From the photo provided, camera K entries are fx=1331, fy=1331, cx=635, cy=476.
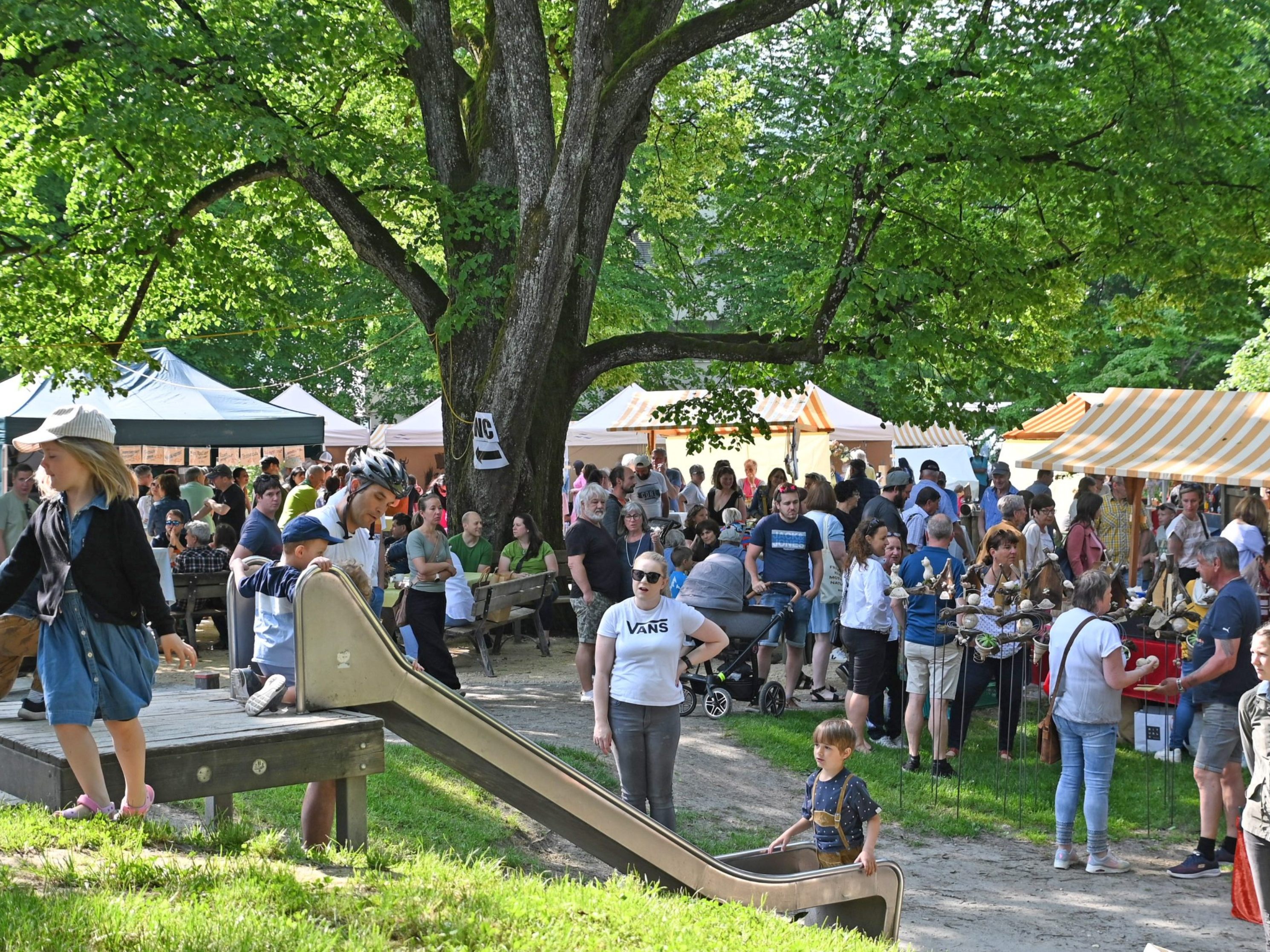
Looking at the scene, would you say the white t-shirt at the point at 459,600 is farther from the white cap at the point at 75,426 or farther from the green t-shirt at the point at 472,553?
the white cap at the point at 75,426

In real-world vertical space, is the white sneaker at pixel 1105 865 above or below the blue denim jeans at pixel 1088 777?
below

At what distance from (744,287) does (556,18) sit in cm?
1708

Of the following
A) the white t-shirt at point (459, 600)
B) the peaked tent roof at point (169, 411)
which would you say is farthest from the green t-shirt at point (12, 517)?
the peaked tent roof at point (169, 411)

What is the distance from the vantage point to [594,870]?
8258mm

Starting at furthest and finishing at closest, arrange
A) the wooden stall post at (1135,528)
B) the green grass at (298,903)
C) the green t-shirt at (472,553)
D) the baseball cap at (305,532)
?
the wooden stall post at (1135,528) → the green t-shirt at (472,553) → the baseball cap at (305,532) → the green grass at (298,903)

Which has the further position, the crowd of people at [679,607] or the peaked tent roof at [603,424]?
the peaked tent roof at [603,424]

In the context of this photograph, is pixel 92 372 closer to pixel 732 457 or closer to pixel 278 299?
pixel 278 299

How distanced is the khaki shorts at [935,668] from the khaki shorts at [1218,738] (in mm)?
2208

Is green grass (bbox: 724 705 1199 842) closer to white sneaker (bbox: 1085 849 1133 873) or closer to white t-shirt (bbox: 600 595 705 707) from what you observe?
white sneaker (bbox: 1085 849 1133 873)

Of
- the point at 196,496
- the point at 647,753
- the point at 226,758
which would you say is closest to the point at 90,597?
the point at 226,758

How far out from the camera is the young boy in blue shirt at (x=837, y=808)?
6781 millimetres

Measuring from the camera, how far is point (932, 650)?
10.3 meters

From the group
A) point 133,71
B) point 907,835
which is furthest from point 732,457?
point 907,835

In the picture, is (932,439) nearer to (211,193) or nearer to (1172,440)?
(1172,440)
